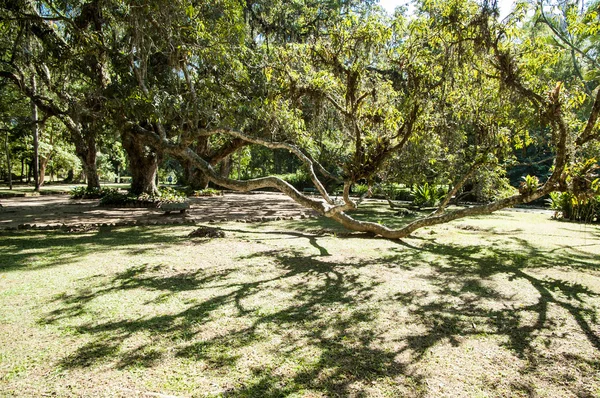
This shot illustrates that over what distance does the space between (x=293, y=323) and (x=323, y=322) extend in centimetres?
27

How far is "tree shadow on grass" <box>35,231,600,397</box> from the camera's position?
240 centimetres

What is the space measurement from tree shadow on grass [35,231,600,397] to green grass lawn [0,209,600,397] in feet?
0.05

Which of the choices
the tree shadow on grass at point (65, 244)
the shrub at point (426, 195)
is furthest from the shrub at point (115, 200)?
the shrub at point (426, 195)

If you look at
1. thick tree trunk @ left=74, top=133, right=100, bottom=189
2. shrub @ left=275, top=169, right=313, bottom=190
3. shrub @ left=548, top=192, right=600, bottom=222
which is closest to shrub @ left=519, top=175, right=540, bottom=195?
shrub @ left=548, top=192, right=600, bottom=222

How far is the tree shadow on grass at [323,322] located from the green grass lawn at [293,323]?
15 mm

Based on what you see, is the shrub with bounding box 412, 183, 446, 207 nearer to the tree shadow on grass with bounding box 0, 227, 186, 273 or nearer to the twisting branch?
the twisting branch

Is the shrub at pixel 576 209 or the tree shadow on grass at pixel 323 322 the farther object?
the shrub at pixel 576 209

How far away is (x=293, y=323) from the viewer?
3.15m

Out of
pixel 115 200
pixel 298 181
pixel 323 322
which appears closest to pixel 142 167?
pixel 115 200

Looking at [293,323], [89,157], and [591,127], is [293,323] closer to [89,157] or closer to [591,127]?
[591,127]

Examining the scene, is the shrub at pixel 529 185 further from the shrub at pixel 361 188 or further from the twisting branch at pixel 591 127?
the shrub at pixel 361 188

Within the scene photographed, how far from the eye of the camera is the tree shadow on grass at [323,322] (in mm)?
2400

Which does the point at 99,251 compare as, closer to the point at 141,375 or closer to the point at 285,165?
the point at 141,375

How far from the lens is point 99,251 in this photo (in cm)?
581
